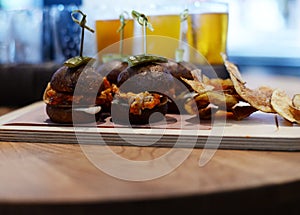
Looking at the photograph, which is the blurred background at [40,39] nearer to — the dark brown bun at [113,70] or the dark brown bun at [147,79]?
the dark brown bun at [113,70]

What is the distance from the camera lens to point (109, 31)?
1.59 m

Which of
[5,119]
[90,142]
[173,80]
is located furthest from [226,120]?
[5,119]

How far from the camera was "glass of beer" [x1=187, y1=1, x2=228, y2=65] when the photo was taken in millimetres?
1569

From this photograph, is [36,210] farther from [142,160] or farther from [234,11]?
[234,11]

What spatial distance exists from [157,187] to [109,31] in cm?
111

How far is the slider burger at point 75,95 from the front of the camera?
873 mm

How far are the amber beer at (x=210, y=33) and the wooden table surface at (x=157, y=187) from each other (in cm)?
91

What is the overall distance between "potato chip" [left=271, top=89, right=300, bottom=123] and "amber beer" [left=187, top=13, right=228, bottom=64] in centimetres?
67

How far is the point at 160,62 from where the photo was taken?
0.95m

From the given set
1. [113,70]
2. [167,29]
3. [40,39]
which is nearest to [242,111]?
[113,70]

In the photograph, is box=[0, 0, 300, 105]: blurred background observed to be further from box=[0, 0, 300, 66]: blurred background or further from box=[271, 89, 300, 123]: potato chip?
box=[271, 89, 300, 123]: potato chip

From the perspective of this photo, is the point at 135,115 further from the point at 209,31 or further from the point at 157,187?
the point at 209,31

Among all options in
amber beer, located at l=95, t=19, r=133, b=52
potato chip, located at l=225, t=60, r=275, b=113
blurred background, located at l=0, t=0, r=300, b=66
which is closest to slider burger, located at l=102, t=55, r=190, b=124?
potato chip, located at l=225, t=60, r=275, b=113

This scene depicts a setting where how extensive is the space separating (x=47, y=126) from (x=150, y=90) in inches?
8.1
